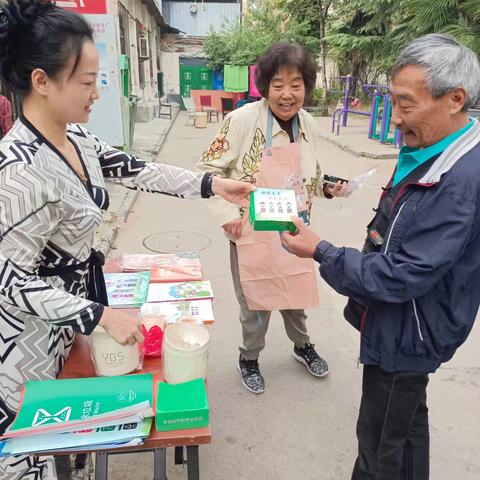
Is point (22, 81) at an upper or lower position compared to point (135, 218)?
upper

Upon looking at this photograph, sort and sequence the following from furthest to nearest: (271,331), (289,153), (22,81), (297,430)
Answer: (271,331)
(297,430)
(289,153)
(22,81)

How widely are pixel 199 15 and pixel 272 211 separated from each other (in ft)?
97.0

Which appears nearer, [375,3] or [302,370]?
[302,370]

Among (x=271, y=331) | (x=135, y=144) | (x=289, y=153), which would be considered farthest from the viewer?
(x=135, y=144)

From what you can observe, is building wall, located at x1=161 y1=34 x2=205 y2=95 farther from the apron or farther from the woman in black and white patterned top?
the woman in black and white patterned top

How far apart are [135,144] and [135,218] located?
474 centimetres

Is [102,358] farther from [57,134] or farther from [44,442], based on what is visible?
[57,134]

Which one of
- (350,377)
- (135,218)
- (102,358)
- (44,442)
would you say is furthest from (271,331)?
(135,218)

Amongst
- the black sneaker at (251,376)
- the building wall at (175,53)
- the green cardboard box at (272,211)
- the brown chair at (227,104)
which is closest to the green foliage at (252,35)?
the brown chair at (227,104)

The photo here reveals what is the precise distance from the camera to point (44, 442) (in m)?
1.13

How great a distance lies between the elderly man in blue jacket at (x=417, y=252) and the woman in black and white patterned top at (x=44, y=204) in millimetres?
686

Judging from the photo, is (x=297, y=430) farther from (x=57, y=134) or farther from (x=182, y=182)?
(x=57, y=134)

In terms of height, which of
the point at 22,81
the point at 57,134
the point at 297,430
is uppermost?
the point at 22,81

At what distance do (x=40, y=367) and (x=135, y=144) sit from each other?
9082mm
